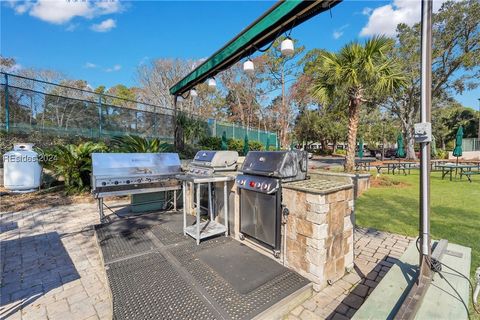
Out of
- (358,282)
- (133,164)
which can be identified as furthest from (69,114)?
(358,282)

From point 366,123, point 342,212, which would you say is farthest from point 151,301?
point 366,123

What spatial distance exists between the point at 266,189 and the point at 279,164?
0.32 m

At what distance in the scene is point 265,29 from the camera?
352cm

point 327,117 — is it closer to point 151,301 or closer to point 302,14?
point 302,14

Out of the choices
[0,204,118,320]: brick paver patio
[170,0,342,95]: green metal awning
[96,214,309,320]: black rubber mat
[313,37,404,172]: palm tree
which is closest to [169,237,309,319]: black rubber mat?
[96,214,309,320]: black rubber mat

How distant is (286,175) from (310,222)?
0.60m

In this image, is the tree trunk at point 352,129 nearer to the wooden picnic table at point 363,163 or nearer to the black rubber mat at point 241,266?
the wooden picnic table at point 363,163

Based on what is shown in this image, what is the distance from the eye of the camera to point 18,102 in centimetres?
657

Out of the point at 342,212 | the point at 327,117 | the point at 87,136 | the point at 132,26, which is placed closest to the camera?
the point at 342,212

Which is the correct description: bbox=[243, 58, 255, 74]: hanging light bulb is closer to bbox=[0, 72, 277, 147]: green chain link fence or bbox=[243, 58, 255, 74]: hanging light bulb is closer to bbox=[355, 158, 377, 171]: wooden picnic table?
bbox=[0, 72, 277, 147]: green chain link fence

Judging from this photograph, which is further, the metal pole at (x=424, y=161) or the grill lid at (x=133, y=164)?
the grill lid at (x=133, y=164)

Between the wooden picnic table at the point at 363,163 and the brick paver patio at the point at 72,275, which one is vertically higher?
the wooden picnic table at the point at 363,163

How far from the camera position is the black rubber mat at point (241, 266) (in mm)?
2195

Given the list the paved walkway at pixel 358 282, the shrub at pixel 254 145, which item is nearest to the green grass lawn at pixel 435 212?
the paved walkway at pixel 358 282
